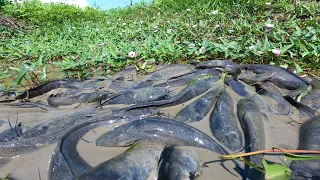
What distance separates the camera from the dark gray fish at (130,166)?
109 cm

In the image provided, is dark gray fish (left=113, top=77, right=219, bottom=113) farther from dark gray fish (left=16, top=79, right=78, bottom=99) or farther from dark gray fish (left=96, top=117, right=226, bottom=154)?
dark gray fish (left=16, top=79, right=78, bottom=99)

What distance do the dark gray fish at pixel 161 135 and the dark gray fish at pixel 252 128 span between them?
5.9 inches

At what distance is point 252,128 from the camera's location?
146cm

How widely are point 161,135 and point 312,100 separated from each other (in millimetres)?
1125

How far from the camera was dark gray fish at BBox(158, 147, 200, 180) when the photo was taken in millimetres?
1125

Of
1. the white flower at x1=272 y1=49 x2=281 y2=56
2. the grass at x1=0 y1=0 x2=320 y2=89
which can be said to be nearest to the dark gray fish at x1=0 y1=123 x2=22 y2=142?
the grass at x1=0 y1=0 x2=320 y2=89

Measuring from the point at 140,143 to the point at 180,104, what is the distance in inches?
23.4

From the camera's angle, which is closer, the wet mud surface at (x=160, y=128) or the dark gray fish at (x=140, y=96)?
the wet mud surface at (x=160, y=128)

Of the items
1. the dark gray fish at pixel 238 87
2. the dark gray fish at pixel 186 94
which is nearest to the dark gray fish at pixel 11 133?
the dark gray fish at pixel 186 94

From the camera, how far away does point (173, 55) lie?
3350mm

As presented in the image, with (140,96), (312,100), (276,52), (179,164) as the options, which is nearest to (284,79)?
(312,100)

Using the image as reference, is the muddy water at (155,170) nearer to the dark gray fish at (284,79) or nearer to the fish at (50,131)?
the fish at (50,131)

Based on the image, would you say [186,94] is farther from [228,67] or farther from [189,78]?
[228,67]

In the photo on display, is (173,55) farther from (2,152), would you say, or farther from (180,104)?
(2,152)
